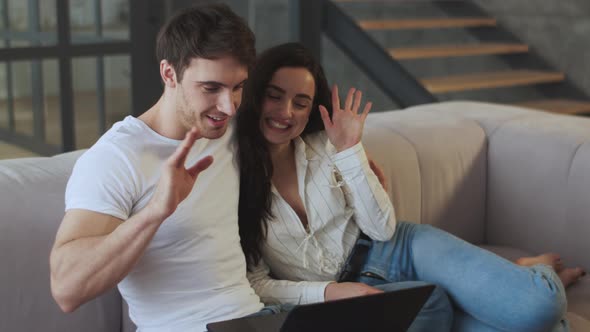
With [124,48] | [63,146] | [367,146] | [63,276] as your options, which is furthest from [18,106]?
[63,276]

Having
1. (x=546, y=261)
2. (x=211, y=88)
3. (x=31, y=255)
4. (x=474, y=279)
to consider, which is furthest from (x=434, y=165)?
(x=31, y=255)

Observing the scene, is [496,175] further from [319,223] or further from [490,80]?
[490,80]

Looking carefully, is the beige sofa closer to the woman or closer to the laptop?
the woman

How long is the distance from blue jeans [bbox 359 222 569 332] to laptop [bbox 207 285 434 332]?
0.36 m

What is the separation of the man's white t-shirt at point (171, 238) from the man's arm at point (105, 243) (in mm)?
70

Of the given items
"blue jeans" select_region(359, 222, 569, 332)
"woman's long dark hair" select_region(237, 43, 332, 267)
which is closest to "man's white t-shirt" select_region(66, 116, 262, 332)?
"woman's long dark hair" select_region(237, 43, 332, 267)

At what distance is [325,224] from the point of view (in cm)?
192

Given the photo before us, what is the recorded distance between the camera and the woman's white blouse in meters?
1.85

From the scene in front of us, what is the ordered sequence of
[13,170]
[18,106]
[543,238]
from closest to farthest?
[13,170] → [543,238] → [18,106]

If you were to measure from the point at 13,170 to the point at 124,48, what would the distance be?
1895 millimetres

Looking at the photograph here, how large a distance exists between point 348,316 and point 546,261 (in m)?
1.08

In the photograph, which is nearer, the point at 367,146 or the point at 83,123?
the point at 367,146

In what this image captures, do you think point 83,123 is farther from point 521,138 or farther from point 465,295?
point 465,295

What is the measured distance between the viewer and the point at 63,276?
4.56ft
